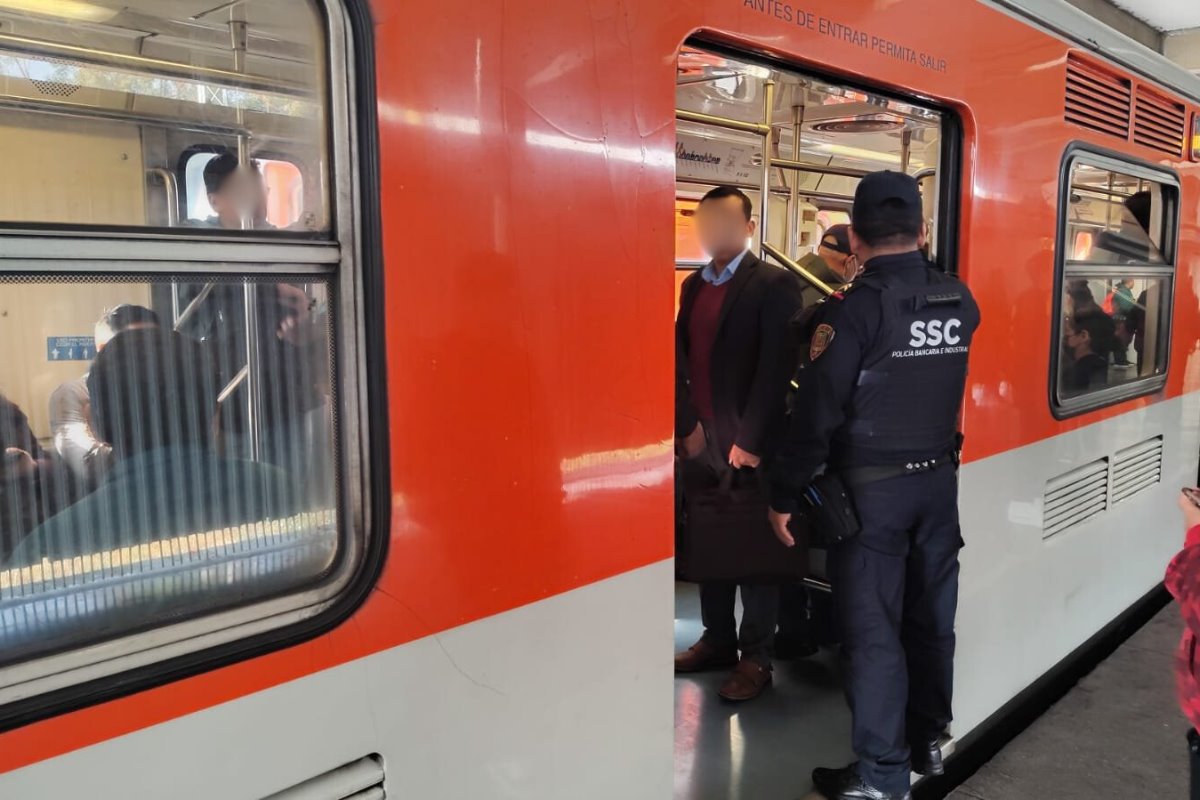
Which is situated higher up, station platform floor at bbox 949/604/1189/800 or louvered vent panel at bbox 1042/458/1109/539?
louvered vent panel at bbox 1042/458/1109/539

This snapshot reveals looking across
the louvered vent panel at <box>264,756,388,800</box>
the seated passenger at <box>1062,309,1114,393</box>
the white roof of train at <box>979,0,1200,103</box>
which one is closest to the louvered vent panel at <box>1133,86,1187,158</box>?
the white roof of train at <box>979,0,1200,103</box>

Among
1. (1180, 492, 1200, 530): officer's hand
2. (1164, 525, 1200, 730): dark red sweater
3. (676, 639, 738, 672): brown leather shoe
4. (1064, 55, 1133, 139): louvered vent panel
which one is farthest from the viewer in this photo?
(676, 639, 738, 672): brown leather shoe

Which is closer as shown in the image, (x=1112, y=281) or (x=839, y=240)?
(x=1112, y=281)

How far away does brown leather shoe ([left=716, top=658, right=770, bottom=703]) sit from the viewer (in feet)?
10.8

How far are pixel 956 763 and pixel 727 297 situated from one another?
1.77 metres

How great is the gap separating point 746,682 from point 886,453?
1.20m

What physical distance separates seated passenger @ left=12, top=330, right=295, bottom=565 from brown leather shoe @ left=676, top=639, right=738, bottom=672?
2563 mm

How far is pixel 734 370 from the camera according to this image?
10.6ft

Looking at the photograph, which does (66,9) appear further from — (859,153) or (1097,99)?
(859,153)

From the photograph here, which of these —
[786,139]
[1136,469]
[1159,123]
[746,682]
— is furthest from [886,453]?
[786,139]

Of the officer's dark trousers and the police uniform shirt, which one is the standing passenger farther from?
the officer's dark trousers

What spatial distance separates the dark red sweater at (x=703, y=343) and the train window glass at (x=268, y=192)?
85.7 inches

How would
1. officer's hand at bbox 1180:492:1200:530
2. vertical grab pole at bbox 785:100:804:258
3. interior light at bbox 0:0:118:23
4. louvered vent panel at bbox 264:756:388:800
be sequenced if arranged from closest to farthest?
interior light at bbox 0:0:118:23
louvered vent panel at bbox 264:756:388:800
officer's hand at bbox 1180:492:1200:530
vertical grab pole at bbox 785:100:804:258

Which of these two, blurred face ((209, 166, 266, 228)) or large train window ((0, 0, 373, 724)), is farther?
blurred face ((209, 166, 266, 228))
